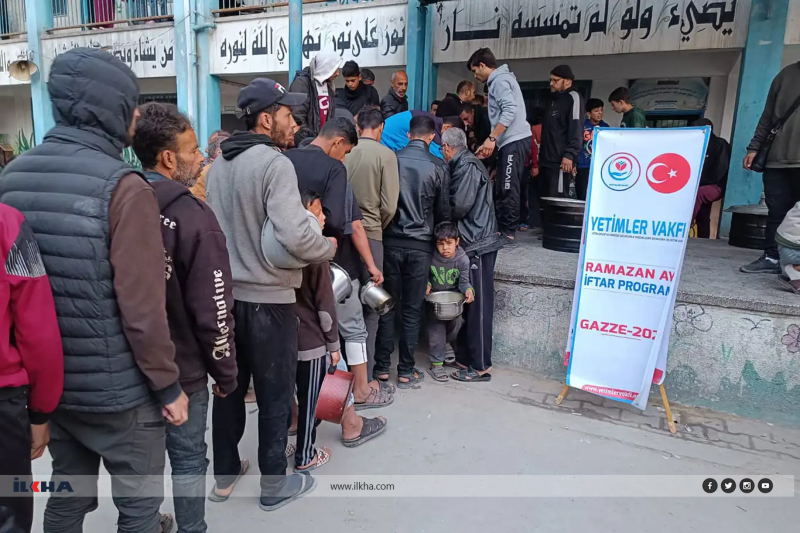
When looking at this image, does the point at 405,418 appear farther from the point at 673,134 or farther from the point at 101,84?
the point at 101,84

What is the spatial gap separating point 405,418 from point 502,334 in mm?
1158

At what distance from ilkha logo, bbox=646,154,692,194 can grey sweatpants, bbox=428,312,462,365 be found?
166 cm

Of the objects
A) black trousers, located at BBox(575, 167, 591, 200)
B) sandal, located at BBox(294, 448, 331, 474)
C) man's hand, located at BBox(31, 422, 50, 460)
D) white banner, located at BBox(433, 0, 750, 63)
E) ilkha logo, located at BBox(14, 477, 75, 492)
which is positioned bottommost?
sandal, located at BBox(294, 448, 331, 474)

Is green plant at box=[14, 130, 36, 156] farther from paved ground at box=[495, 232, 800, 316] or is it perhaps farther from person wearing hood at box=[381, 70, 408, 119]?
paved ground at box=[495, 232, 800, 316]

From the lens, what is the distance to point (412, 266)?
394 centimetres

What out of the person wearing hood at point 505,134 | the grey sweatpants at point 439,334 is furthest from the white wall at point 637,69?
the grey sweatpants at point 439,334

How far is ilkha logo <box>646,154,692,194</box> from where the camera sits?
3.24 metres

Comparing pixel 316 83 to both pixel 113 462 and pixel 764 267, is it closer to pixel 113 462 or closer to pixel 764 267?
pixel 113 462

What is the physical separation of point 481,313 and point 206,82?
7.28m

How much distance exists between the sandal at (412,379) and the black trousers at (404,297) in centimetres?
4

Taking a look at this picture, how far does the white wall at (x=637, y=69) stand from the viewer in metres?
7.43

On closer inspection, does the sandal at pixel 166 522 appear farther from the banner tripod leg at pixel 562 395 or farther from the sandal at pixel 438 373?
the banner tripod leg at pixel 562 395

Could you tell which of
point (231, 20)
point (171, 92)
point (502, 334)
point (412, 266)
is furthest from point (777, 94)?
point (171, 92)

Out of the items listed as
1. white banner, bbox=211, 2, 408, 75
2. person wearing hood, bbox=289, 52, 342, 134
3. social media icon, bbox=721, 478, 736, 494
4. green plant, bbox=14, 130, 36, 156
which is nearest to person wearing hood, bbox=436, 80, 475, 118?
white banner, bbox=211, 2, 408, 75
